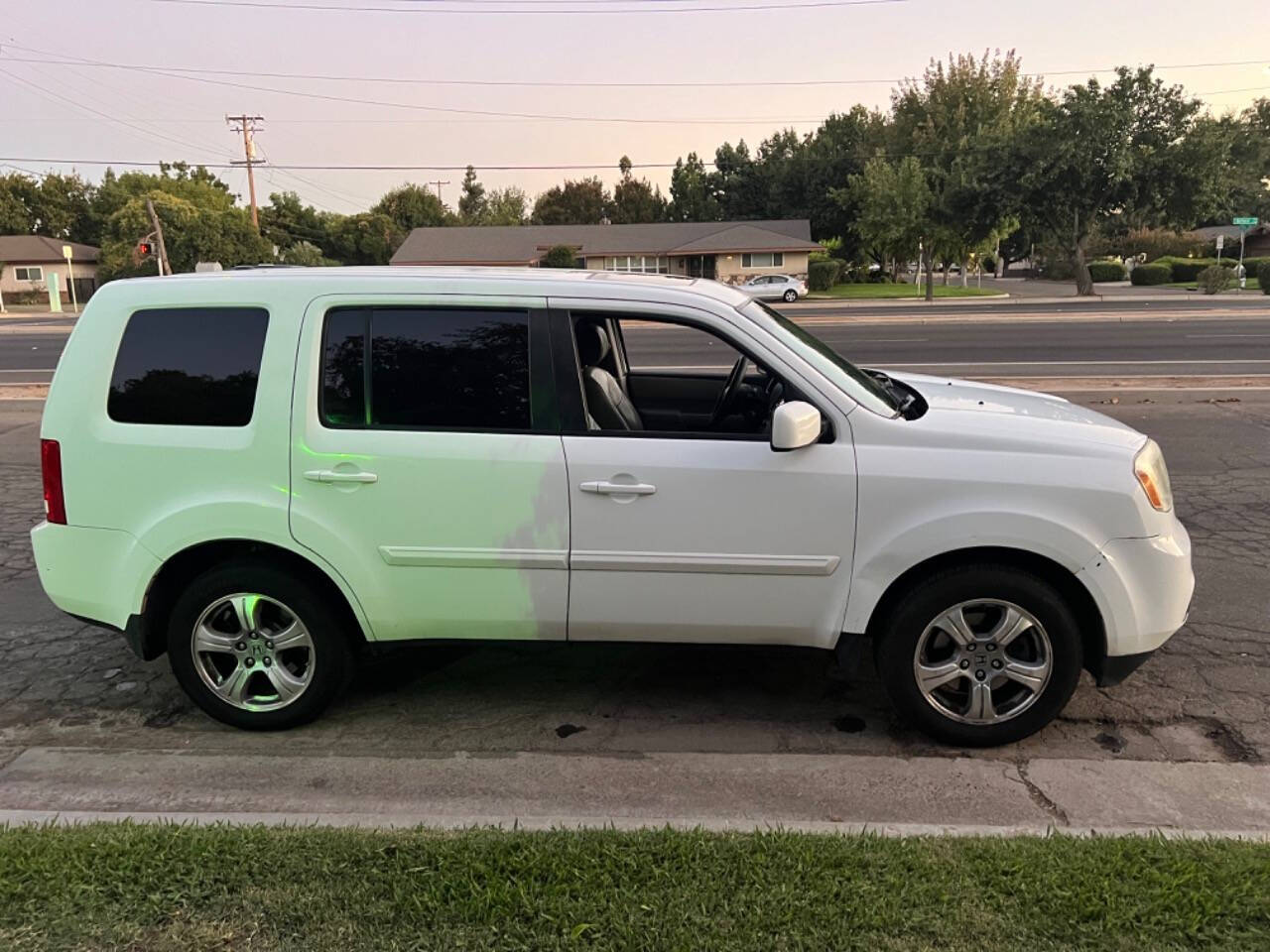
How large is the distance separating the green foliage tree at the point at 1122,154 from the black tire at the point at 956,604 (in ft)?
128

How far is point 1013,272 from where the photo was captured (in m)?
87.9

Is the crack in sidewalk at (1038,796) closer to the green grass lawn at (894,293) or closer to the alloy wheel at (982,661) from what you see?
the alloy wheel at (982,661)

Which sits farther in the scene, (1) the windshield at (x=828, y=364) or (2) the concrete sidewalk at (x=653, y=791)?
(1) the windshield at (x=828, y=364)

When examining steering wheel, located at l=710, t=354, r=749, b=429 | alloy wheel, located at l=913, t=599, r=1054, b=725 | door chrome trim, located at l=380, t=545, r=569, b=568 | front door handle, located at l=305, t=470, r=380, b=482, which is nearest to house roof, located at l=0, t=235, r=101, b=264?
steering wheel, located at l=710, t=354, r=749, b=429

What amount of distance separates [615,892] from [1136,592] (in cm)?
225

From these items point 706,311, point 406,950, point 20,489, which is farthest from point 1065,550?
point 20,489

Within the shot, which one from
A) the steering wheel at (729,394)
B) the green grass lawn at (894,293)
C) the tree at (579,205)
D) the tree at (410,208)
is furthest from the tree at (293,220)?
the steering wheel at (729,394)

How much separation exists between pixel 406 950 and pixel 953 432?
2542 mm

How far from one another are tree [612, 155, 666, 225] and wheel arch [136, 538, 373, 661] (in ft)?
298

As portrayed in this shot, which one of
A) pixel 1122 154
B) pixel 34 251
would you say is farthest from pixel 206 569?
pixel 34 251

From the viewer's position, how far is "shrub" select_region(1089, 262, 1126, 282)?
5797 centimetres

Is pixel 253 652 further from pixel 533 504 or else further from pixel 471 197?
pixel 471 197

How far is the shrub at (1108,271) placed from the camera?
58.0 meters

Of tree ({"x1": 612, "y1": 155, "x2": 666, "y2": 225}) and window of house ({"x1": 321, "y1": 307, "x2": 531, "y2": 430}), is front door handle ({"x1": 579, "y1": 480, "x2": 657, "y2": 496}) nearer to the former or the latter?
window of house ({"x1": 321, "y1": 307, "x2": 531, "y2": 430})
